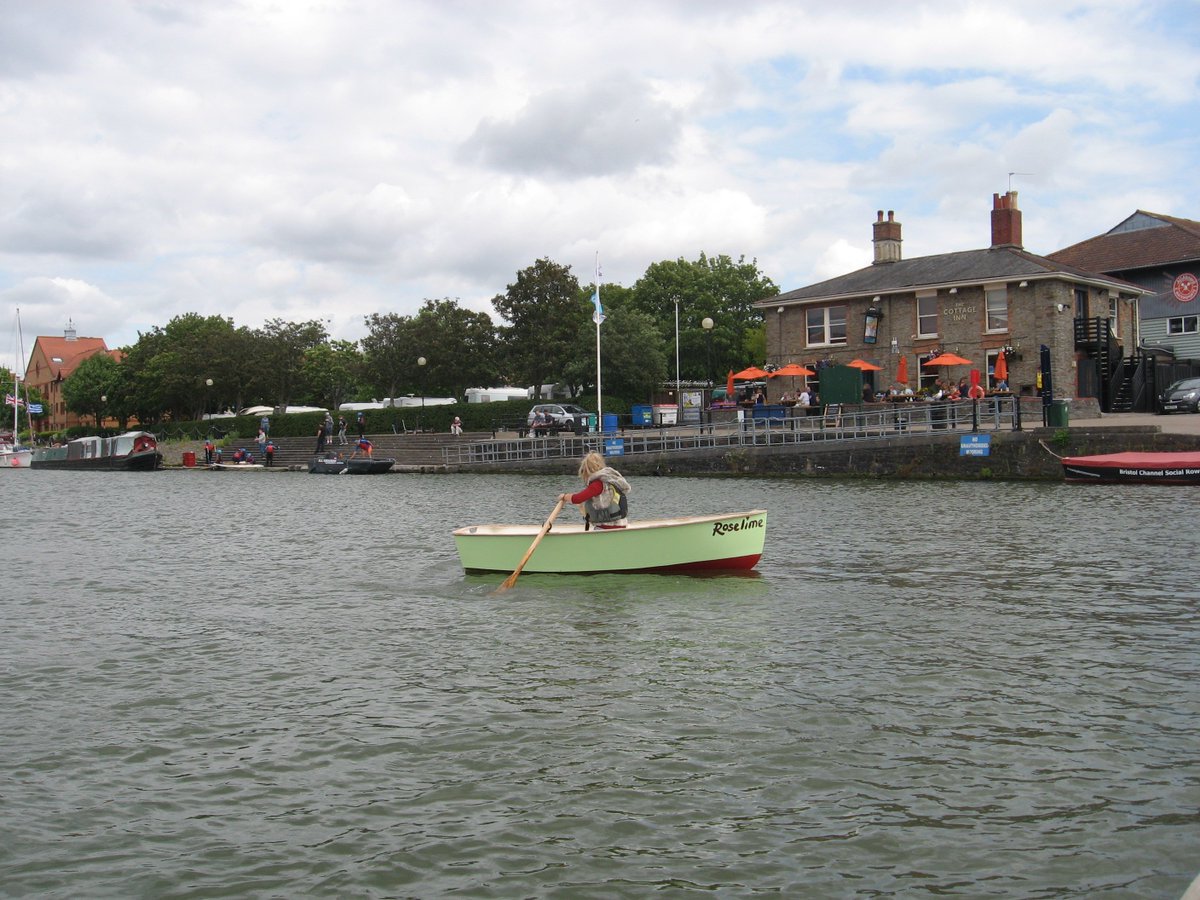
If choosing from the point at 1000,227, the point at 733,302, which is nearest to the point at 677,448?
the point at 1000,227

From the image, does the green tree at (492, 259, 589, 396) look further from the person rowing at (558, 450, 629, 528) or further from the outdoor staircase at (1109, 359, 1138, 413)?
the person rowing at (558, 450, 629, 528)

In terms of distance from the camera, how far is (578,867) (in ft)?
21.3

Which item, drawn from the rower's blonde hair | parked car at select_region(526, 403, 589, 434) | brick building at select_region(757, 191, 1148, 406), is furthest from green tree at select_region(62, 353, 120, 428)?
the rower's blonde hair

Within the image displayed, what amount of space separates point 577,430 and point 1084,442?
2688 cm

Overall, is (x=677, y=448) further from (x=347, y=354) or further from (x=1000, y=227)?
(x=347, y=354)

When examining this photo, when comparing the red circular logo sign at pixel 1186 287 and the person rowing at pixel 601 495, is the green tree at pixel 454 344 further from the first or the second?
the person rowing at pixel 601 495

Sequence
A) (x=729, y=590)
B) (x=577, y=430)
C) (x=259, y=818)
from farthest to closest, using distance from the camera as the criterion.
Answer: (x=577, y=430) → (x=729, y=590) → (x=259, y=818)

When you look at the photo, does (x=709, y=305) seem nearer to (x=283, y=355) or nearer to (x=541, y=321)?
(x=541, y=321)

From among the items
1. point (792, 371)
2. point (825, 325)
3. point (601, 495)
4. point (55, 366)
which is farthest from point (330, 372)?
point (55, 366)

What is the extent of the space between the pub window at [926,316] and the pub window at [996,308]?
7.78 ft

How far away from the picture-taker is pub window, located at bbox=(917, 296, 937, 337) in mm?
47844

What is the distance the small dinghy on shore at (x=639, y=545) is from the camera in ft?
52.4

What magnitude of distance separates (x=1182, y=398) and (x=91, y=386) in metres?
94.0

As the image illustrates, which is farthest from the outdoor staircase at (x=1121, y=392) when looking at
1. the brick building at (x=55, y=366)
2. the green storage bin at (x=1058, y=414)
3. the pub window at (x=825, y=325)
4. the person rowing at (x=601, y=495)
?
the brick building at (x=55, y=366)
